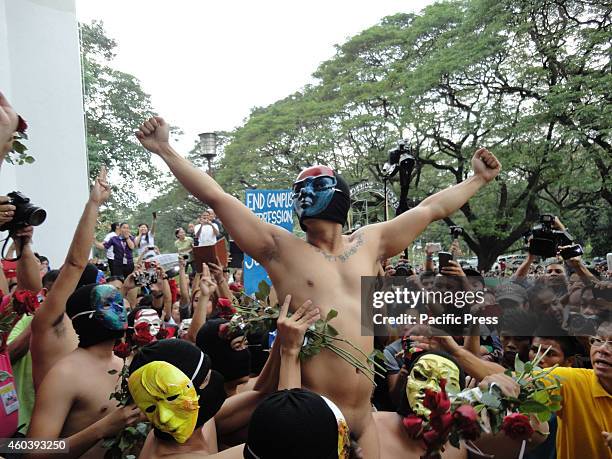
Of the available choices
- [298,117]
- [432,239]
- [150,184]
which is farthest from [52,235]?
[432,239]

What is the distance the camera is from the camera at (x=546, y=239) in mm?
5387

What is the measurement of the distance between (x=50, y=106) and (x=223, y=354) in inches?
302

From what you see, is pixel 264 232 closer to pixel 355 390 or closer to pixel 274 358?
pixel 274 358

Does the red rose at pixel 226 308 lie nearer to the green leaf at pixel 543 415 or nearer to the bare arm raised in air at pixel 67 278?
the bare arm raised in air at pixel 67 278

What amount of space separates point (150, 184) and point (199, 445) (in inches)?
825

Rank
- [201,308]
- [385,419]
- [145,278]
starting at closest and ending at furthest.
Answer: [385,419] < [201,308] < [145,278]

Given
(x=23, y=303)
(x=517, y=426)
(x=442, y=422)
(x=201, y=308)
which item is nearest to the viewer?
(x=442, y=422)

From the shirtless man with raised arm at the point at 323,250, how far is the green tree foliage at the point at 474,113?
1354 cm

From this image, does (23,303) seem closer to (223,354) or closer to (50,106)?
(223,354)

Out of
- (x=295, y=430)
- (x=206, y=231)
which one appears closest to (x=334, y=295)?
(x=295, y=430)

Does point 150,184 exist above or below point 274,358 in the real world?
above

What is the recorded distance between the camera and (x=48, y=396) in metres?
2.62

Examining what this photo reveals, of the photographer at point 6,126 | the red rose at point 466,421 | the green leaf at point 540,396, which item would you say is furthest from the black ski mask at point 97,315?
the green leaf at point 540,396

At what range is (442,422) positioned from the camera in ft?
6.72
